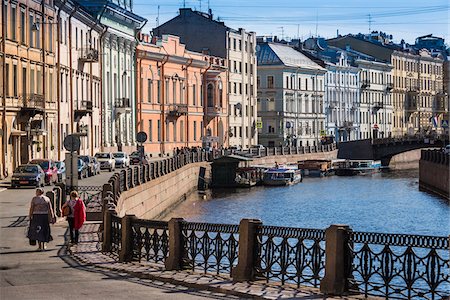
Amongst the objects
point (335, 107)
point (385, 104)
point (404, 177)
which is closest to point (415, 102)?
point (385, 104)

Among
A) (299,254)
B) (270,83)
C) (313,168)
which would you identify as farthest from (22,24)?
(270,83)

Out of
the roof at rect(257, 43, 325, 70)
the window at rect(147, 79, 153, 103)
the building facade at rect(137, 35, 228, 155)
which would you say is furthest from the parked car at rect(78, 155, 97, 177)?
the roof at rect(257, 43, 325, 70)

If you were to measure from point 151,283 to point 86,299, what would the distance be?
2.21 meters

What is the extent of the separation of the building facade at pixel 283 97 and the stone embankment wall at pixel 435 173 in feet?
122

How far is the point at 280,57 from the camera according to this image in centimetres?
11688

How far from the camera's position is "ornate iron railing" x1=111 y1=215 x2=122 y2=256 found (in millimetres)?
23352

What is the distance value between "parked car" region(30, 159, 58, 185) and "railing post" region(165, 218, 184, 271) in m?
27.4

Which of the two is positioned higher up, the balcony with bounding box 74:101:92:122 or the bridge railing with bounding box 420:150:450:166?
the balcony with bounding box 74:101:92:122

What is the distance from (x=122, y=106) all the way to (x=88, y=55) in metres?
11.1

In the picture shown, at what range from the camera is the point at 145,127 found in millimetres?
85562

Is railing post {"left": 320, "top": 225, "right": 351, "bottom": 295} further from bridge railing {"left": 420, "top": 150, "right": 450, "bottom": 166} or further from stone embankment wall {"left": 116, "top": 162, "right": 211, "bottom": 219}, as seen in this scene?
bridge railing {"left": 420, "top": 150, "right": 450, "bottom": 166}

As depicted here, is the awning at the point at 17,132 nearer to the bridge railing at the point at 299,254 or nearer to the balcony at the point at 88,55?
the balcony at the point at 88,55

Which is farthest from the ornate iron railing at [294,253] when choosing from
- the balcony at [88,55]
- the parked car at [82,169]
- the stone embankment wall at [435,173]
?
the balcony at [88,55]

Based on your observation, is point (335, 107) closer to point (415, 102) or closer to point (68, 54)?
point (415, 102)
